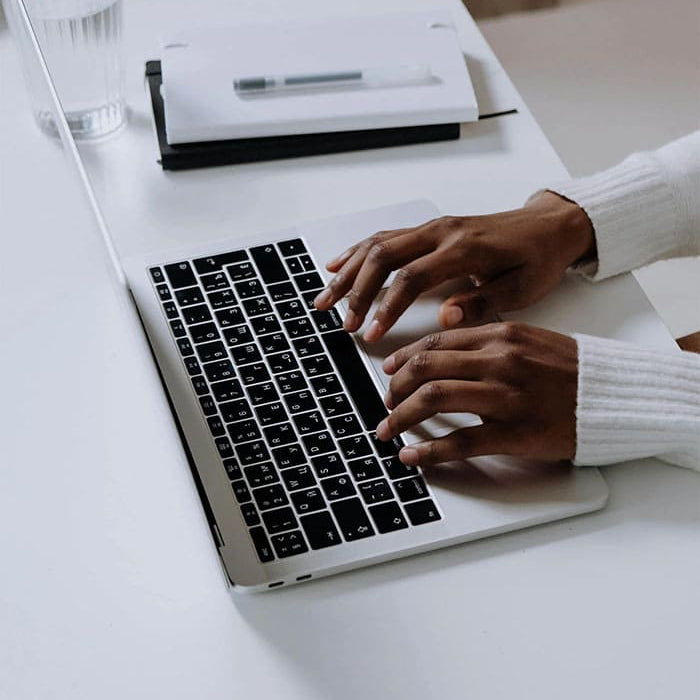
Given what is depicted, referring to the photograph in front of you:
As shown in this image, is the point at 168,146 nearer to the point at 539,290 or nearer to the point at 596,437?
the point at 539,290

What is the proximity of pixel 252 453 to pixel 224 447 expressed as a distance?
0.07 ft

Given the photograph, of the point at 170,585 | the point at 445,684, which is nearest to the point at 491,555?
the point at 445,684

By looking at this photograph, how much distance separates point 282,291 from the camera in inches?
38.8

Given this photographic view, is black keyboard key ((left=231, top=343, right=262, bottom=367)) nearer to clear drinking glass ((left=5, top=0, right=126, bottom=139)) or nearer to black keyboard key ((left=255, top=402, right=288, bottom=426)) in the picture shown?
black keyboard key ((left=255, top=402, right=288, bottom=426))

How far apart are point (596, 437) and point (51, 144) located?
61cm

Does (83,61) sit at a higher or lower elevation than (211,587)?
higher

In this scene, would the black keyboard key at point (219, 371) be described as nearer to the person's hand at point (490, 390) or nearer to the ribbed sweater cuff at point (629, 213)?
the person's hand at point (490, 390)

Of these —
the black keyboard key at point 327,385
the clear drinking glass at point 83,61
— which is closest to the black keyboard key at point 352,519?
the black keyboard key at point 327,385

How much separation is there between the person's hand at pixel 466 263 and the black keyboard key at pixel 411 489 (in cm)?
15

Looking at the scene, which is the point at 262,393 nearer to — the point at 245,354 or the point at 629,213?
the point at 245,354

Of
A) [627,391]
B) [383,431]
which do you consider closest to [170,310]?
[383,431]

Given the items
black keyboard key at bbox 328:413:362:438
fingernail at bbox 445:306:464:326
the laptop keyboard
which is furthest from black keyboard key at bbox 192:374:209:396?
fingernail at bbox 445:306:464:326

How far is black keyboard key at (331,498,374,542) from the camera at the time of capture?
797 mm

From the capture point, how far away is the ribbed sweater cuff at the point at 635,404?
2.77 ft
